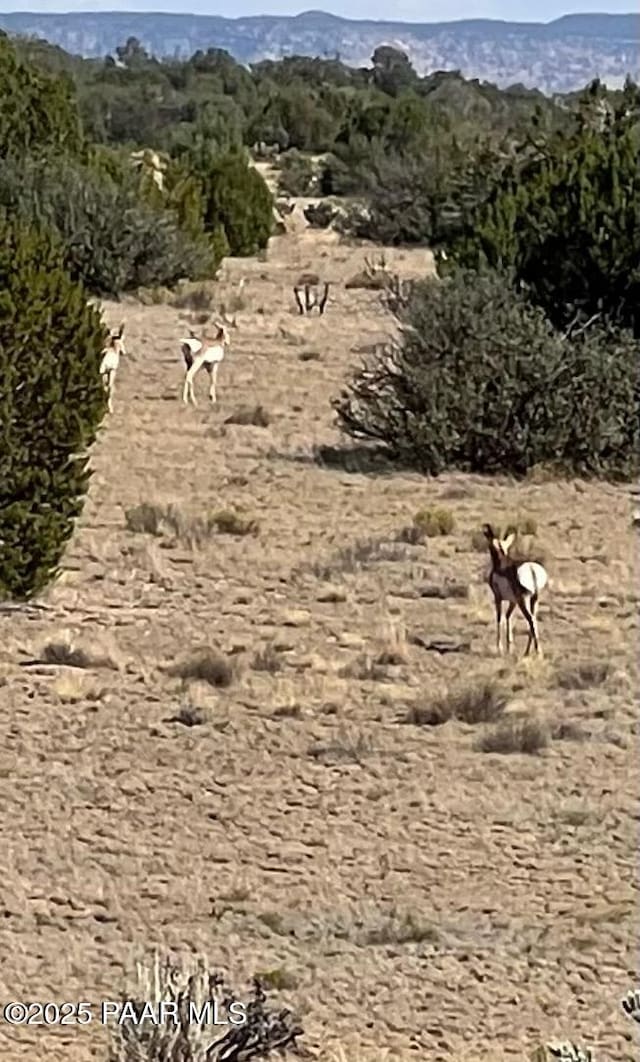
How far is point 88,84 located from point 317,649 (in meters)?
59.3

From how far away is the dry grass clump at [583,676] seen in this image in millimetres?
10172

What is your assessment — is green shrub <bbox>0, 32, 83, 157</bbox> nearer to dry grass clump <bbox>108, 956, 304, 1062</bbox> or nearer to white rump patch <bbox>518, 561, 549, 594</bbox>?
white rump patch <bbox>518, 561, 549, 594</bbox>

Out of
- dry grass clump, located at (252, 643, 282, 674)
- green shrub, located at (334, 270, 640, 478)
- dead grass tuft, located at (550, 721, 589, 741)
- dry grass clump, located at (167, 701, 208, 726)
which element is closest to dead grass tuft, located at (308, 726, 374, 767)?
dry grass clump, located at (167, 701, 208, 726)

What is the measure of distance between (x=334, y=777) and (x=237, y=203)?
89.9 feet

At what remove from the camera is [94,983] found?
21.5 ft

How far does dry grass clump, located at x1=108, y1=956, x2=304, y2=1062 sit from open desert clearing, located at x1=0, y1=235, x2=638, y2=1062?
352 mm

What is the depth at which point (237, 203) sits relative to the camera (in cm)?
3531

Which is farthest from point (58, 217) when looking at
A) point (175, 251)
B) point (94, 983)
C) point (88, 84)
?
point (88, 84)

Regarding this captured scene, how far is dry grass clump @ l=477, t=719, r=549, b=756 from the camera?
9156 millimetres

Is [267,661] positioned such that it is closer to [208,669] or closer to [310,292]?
[208,669]

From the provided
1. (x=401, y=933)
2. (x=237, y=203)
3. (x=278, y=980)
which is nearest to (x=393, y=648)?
(x=401, y=933)

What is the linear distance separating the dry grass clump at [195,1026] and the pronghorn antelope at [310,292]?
2155cm

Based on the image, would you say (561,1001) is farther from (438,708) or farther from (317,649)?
(317,649)

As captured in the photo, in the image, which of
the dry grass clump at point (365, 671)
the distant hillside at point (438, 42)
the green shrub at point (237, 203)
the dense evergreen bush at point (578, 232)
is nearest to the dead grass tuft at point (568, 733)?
the dry grass clump at point (365, 671)
